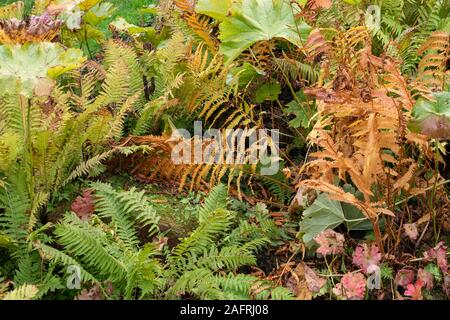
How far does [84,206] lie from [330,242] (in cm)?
104

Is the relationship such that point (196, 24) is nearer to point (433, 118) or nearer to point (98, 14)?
point (98, 14)

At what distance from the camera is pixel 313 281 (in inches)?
88.2

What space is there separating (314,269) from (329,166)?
0.41 meters

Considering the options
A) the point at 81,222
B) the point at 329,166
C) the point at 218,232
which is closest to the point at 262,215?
the point at 218,232

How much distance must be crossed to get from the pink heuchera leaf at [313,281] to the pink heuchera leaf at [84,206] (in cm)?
95

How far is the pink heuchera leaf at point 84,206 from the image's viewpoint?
2633 mm

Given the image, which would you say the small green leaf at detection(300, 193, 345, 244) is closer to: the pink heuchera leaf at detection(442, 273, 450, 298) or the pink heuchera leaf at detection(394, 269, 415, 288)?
the pink heuchera leaf at detection(394, 269, 415, 288)

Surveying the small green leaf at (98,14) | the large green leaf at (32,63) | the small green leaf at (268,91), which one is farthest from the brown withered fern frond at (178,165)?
the small green leaf at (98,14)

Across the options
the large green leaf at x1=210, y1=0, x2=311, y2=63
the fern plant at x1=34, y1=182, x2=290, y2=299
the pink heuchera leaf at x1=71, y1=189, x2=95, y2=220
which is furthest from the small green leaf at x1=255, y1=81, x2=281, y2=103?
the pink heuchera leaf at x1=71, y1=189, x2=95, y2=220

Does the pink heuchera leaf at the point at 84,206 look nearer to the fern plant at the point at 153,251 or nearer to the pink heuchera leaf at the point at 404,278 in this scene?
the fern plant at the point at 153,251

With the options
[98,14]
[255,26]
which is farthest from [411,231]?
[98,14]

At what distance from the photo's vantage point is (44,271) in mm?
2420

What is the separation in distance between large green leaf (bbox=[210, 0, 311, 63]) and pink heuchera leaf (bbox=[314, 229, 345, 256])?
1.03 meters
